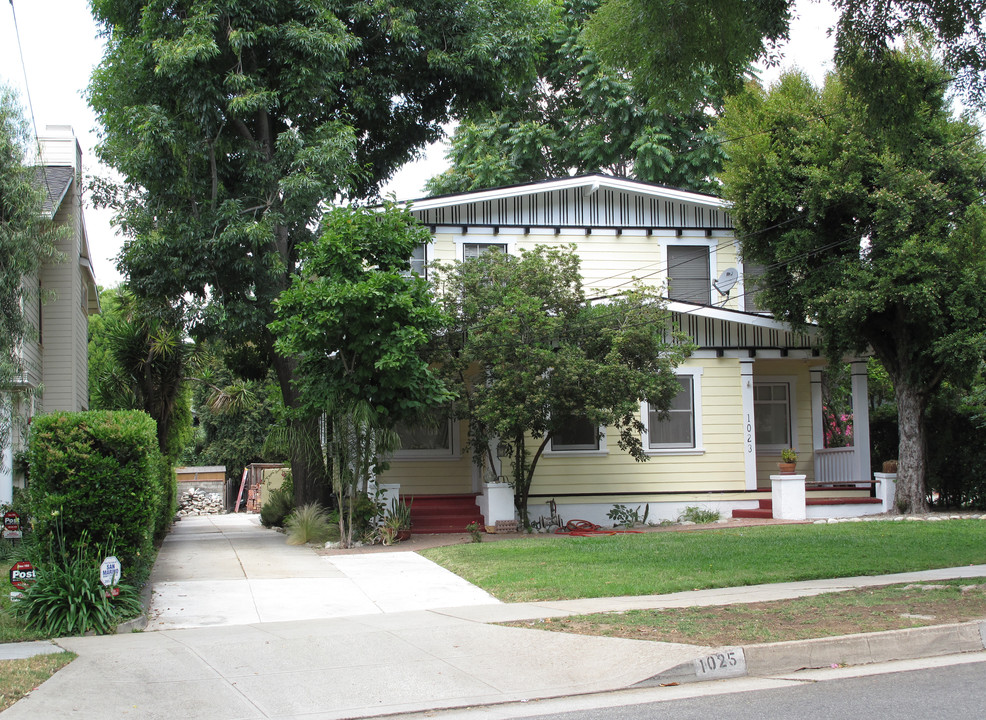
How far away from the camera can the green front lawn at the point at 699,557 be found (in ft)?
36.0

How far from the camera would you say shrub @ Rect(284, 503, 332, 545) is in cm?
1648

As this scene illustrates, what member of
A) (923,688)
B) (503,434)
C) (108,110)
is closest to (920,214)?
(503,434)

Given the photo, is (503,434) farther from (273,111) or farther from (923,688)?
(923,688)

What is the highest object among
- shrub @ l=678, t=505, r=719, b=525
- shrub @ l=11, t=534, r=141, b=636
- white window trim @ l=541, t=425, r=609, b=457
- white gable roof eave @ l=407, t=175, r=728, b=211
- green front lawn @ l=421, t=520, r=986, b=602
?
white gable roof eave @ l=407, t=175, r=728, b=211

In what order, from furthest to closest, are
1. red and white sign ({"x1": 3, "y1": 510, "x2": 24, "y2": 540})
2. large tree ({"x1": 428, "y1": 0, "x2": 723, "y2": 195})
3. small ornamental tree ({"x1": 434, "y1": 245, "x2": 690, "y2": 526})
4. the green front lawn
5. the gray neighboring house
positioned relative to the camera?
1. large tree ({"x1": 428, "y1": 0, "x2": 723, "y2": 195})
2. the gray neighboring house
3. small ornamental tree ({"x1": 434, "y1": 245, "x2": 690, "y2": 526})
4. red and white sign ({"x1": 3, "y1": 510, "x2": 24, "y2": 540})
5. the green front lawn

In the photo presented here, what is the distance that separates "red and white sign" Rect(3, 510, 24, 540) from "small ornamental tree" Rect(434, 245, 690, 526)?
24.6 feet

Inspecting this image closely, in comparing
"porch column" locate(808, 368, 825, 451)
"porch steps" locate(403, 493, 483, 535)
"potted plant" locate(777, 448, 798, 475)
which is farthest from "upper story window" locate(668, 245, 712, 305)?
"porch steps" locate(403, 493, 483, 535)

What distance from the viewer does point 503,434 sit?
664 inches

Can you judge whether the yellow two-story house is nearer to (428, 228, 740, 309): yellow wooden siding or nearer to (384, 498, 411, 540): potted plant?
(428, 228, 740, 309): yellow wooden siding

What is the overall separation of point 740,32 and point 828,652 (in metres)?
8.41

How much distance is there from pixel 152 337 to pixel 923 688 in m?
17.6

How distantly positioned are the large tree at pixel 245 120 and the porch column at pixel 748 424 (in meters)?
9.20

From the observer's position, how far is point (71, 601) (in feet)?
29.8

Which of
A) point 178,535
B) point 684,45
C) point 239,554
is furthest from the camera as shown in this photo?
point 178,535
